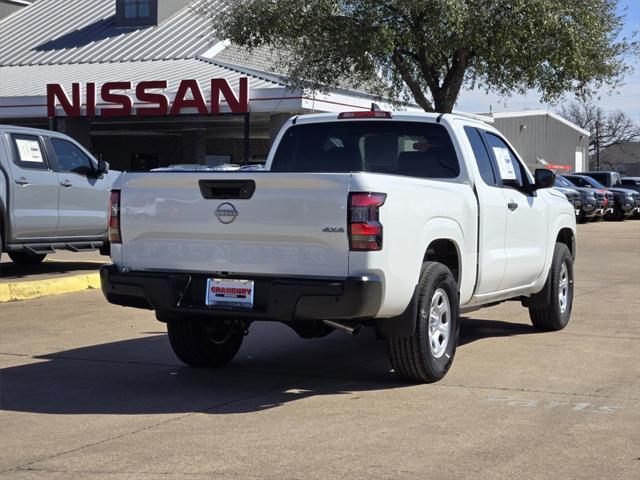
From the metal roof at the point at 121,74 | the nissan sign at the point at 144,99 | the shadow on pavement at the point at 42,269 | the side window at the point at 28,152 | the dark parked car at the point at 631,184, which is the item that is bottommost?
the shadow on pavement at the point at 42,269

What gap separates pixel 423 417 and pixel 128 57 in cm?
3377

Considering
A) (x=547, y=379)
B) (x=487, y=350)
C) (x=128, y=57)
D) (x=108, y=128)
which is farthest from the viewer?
(x=108, y=128)

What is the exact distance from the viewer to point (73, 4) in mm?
46531

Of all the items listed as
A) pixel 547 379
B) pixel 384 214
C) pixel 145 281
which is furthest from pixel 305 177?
pixel 547 379

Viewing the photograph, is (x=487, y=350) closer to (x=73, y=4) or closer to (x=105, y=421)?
(x=105, y=421)

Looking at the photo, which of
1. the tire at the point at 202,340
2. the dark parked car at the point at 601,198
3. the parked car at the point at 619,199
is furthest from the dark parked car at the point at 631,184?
the tire at the point at 202,340

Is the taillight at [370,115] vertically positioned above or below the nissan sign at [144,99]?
below

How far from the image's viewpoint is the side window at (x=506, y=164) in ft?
29.9

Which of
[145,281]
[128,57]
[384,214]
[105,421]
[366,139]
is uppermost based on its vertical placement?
[128,57]

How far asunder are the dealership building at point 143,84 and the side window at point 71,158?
1603 centimetres

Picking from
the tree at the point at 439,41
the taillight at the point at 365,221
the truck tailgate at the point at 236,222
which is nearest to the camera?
the taillight at the point at 365,221

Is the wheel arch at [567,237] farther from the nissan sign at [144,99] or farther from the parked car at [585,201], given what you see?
the parked car at [585,201]

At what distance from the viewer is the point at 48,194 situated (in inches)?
553

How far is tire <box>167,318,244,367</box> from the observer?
8172mm
